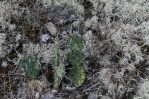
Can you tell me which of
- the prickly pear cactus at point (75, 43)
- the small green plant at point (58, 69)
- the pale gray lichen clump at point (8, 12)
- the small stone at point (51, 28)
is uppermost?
the pale gray lichen clump at point (8, 12)

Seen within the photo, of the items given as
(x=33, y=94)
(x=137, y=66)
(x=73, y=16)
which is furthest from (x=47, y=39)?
(x=137, y=66)

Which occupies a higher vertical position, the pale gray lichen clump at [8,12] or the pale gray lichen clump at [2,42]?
the pale gray lichen clump at [8,12]

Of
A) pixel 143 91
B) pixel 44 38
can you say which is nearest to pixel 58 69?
pixel 44 38

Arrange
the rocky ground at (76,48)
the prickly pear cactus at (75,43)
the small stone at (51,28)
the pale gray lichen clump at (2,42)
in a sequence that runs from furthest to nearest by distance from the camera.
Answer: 1. the small stone at (51,28)
2. the pale gray lichen clump at (2,42)
3. the rocky ground at (76,48)
4. the prickly pear cactus at (75,43)

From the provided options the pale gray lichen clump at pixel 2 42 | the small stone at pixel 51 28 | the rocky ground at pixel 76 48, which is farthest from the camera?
the small stone at pixel 51 28

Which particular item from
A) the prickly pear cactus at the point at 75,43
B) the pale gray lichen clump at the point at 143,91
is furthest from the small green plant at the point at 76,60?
the pale gray lichen clump at the point at 143,91

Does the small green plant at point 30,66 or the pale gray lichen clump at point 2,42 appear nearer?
the small green plant at point 30,66

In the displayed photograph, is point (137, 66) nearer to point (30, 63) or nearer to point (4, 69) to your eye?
point (30, 63)

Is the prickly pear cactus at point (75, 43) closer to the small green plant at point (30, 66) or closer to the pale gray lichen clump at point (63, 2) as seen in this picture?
the small green plant at point (30, 66)
